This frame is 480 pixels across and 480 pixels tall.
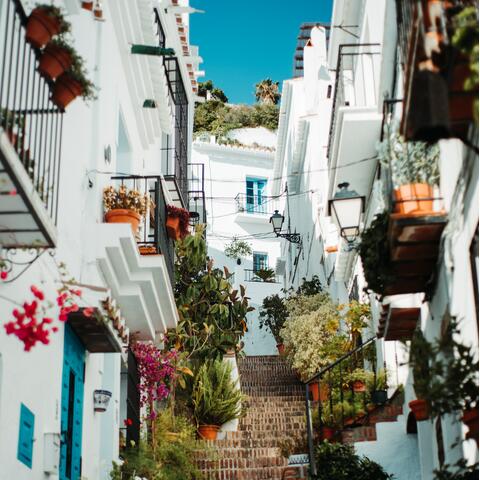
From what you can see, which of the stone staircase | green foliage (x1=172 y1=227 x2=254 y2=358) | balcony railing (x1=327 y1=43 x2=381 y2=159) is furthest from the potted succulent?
green foliage (x1=172 y1=227 x2=254 y2=358)

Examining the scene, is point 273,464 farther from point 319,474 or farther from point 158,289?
point 158,289

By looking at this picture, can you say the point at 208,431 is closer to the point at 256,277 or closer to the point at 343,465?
the point at 343,465

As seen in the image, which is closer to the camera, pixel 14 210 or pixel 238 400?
pixel 14 210

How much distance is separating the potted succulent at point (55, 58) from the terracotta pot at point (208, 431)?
1117 centimetres

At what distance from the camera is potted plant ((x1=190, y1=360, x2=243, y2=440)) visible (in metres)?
18.4

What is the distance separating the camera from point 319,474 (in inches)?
532

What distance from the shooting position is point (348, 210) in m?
12.0

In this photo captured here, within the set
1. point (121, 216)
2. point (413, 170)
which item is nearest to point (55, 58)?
point (413, 170)

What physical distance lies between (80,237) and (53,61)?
352cm

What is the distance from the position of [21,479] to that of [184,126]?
45.3ft

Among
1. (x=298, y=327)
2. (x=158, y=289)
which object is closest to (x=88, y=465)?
(x=158, y=289)

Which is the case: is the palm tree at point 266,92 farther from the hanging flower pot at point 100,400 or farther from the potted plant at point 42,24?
the potted plant at point 42,24

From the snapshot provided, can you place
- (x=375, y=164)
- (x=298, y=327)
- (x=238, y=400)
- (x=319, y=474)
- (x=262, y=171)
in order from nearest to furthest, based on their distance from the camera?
(x=319, y=474)
(x=375, y=164)
(x=238, y=400)
(x=298, y=327)
(x=262, y=171)

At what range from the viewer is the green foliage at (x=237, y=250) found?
34531 mm
